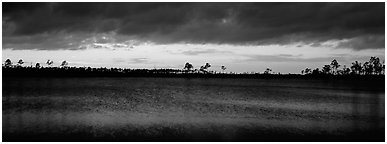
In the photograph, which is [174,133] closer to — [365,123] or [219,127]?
[219,127]

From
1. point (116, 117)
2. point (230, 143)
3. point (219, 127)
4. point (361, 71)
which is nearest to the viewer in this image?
point (230, 143)

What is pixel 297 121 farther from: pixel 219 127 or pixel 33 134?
pixel 33 134

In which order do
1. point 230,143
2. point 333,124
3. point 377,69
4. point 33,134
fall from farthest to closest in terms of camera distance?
point 377,69 < point 333,124 < point 33,134 < point 230,143

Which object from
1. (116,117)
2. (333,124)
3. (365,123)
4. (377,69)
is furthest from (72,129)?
(377,69)

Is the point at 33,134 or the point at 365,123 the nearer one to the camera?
the point at 33,134

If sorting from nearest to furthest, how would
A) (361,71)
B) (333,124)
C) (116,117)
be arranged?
1. (333,124)
2. (116,117)
3. (361,71)

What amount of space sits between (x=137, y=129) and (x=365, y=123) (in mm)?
15300

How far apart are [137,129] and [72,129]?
3.59 metres

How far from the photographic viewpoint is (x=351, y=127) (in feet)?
64.3

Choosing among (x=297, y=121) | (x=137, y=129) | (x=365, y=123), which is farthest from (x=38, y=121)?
(x=365, y=123)

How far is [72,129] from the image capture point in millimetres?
17188

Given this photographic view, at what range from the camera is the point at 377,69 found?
170000 mm

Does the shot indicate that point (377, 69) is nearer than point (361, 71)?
Yes

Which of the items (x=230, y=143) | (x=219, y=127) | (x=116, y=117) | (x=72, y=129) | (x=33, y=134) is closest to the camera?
(x=230, y=143)
